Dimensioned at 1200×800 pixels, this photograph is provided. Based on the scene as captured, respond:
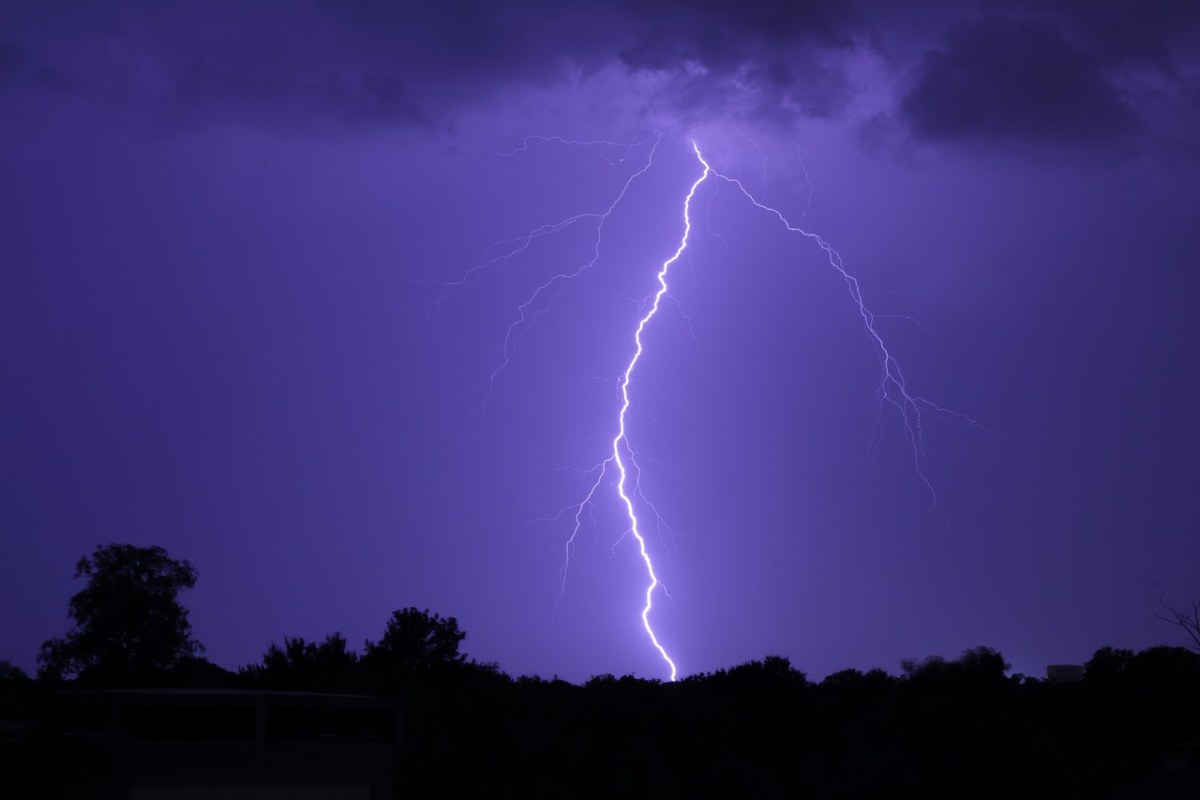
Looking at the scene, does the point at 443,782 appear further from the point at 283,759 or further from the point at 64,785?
the point at 64,785

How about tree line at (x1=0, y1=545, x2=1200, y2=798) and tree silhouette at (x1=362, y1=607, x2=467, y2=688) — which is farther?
tree silhouette at (x1=362, y1=607, x2=467, y2=688)

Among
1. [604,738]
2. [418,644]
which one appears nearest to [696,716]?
[604,738]

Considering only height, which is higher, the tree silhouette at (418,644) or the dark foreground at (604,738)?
the tree silhouette at (418,644)

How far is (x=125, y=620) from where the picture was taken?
115 feet

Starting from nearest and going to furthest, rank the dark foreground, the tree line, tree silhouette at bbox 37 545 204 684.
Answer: the dark foreground < the tree line < tree silhouette at bbox 37 545 204 684

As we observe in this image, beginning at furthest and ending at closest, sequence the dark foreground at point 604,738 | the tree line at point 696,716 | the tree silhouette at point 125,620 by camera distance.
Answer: the tree silhouette at point 125,620
the tree line at point 696,716
the dark foreground at point 604,738

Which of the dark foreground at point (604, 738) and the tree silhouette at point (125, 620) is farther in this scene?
the tree silhouette at point (125, 620)

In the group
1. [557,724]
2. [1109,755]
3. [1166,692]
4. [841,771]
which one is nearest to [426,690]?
[557,724]

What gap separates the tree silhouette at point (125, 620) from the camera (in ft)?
113

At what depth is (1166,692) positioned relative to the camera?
98.9 ft

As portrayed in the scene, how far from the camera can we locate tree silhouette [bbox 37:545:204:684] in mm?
34375

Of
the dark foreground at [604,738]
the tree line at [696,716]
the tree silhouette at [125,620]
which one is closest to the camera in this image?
the dark foreground at [604,738]

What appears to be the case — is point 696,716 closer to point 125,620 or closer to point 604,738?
point 604,738

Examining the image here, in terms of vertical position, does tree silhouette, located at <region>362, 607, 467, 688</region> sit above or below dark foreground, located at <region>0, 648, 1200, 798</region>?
above
